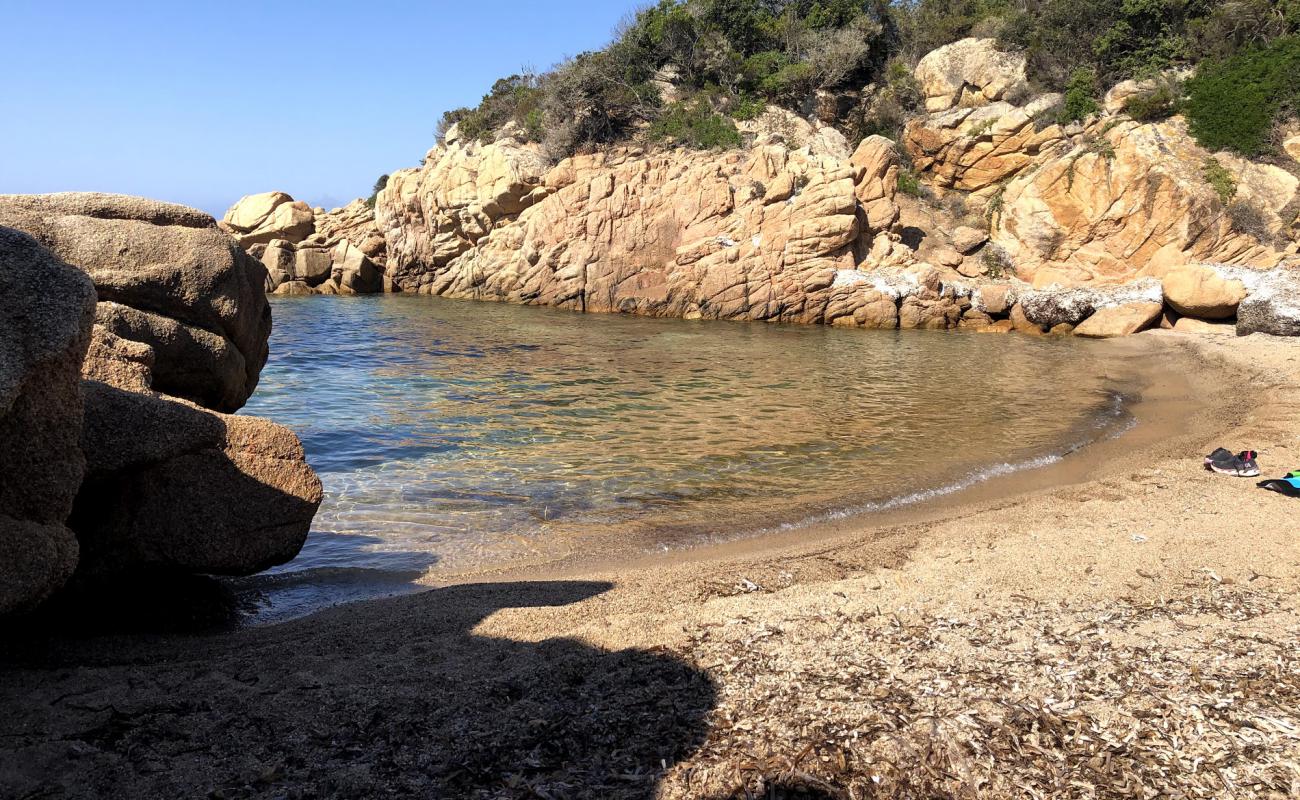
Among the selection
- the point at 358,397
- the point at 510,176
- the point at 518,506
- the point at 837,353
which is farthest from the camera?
the point at 510,176

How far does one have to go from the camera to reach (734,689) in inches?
145

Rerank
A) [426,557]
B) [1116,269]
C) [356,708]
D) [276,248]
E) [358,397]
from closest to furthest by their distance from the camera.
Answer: [356,708], [426,557], [358,397], [1116,269], [276,248]

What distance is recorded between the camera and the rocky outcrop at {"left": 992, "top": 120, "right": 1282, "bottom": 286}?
25594 millimetres

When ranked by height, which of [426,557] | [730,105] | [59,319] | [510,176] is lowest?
[426,557]

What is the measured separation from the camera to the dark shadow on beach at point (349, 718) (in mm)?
3055

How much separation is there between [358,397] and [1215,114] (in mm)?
28312

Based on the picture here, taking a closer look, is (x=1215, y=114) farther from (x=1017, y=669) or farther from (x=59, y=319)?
(x=59, y=319)

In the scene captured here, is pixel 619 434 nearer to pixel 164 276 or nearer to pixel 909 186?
pixel 164 276

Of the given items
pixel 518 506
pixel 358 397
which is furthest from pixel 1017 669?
pixel 358 397

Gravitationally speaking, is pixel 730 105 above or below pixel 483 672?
above

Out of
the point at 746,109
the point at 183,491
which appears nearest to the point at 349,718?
the point at 183,491

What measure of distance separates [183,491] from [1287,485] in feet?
29.2

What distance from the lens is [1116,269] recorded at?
26.8 metres

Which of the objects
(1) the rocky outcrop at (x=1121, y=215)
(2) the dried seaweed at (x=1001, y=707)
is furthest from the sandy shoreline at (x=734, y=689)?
(1) the rocky outcrop at (x=1121, y=215)
